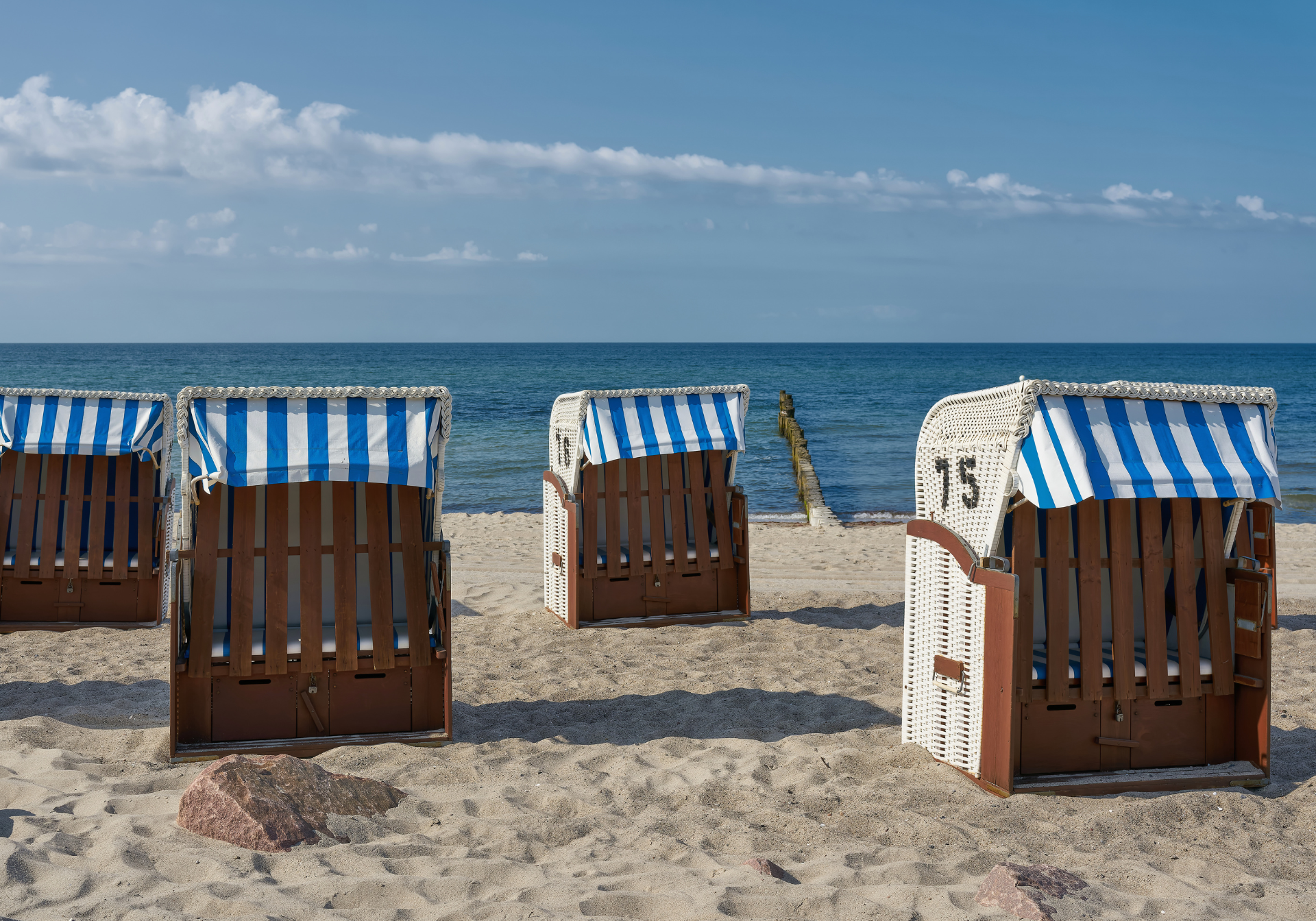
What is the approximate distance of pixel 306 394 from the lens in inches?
175

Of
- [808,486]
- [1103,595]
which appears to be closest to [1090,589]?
[1103,595]

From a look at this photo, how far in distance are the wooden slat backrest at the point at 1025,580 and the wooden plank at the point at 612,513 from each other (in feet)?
12.4

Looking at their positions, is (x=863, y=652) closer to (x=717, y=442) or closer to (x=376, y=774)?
(x=717, y=442)

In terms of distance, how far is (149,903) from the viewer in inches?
114

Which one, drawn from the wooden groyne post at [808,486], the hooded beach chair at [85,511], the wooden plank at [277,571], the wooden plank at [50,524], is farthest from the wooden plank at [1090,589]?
the wooden groyne post at [808,486]

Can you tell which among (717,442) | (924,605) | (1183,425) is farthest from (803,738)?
(717,442)

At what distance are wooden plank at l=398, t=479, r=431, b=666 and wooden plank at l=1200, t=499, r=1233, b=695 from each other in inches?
144

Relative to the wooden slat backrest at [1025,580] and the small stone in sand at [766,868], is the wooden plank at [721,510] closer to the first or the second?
the wooden slat backrest at [1025,580]

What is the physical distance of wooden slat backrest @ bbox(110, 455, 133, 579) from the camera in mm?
7387

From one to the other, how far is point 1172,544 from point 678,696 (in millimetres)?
2780

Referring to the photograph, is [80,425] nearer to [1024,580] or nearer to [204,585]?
[204,585]

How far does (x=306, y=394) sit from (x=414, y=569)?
3.31 feet

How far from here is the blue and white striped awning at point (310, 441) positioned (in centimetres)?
425

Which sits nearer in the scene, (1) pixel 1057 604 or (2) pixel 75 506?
(1) pixel 1057 604
